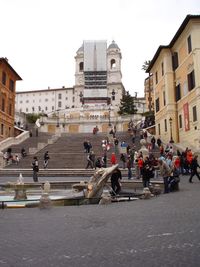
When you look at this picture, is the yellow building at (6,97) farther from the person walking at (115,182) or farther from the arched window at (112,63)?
the arched window at (112,63)

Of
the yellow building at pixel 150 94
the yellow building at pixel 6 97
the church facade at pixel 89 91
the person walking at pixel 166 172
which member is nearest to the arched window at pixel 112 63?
the church facade at pixel 89 91

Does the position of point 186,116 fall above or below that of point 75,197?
above

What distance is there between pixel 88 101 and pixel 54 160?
234 ft

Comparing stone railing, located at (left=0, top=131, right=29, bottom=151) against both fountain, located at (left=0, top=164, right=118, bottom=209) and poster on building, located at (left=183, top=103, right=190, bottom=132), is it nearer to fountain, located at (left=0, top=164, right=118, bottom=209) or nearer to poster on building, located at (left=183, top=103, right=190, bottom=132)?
poster on building, located at (left=183, top=103, right=190, bottom=132)

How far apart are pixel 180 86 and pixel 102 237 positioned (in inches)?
1183

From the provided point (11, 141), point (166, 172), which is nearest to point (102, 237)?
point (166, 172)

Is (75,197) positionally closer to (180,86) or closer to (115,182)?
(115,182)

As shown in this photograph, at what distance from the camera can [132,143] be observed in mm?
36781

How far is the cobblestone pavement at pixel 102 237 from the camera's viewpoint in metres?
5.12

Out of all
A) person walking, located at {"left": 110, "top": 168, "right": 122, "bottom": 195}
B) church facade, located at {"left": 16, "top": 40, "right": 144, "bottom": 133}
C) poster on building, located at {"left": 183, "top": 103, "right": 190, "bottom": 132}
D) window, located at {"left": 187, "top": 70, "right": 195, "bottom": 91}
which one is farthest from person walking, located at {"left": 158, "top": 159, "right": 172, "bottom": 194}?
church facade, located at {"left": 16, "top": 40, "right": 144, "bottom": 133}

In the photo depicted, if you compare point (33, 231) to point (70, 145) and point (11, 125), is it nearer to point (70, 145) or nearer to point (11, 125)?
point (70, 145)

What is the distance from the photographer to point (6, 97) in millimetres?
45750

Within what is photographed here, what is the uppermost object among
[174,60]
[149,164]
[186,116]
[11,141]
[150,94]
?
[150,94]

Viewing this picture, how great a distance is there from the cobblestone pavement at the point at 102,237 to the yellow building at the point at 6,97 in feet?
118
